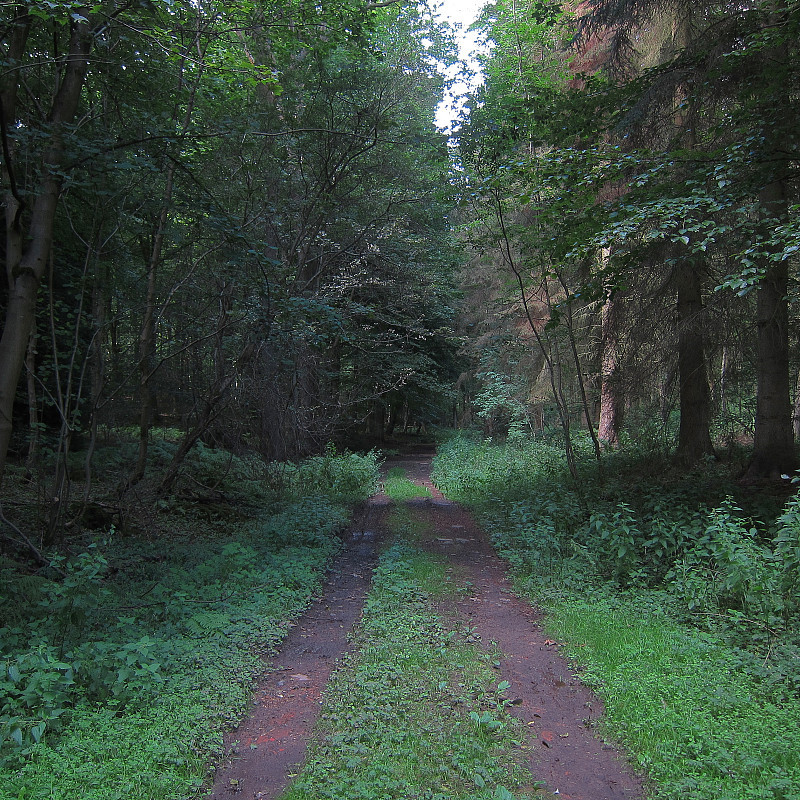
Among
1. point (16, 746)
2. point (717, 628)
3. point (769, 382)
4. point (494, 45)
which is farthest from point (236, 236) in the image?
point (494, 45)

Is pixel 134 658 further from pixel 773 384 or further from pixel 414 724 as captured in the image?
pixel 773 384

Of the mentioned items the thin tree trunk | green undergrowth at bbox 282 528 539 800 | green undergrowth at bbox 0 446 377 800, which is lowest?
green undergrowth at bbox 282 528 539 800

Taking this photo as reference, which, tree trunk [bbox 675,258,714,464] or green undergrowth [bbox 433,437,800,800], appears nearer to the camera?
green undergrowth [bbox 433,437,800,800]

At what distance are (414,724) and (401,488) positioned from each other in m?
10.6

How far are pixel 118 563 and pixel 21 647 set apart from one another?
2.35 m

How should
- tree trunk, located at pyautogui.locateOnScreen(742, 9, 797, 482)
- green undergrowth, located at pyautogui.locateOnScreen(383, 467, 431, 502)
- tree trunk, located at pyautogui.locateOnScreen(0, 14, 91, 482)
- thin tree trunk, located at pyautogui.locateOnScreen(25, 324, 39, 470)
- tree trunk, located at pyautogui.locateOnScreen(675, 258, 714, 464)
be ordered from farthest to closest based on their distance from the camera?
green undergrowth, located at pyautogui.locateOnScreen(383, 467, 431, 502) → tree trunk, located at pyautogui.locateOnScreen(675, 258, 714, 464) → tree trunk, located at pyautogui.locateOnScreen(742, 9, 797, 482) → thin tree trunk, located at pyautogui.locateOnScreen(25, 324, 39, 470) → tree trunk, located at pyautogui.locateOnScreen(0, 14, 91, 482)

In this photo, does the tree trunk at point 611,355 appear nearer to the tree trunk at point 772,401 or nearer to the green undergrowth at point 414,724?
the tree trunk at point 772,401

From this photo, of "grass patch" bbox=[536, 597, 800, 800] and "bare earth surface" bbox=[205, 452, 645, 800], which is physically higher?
"grass patch" bbox=[536, 597, 800, 800]

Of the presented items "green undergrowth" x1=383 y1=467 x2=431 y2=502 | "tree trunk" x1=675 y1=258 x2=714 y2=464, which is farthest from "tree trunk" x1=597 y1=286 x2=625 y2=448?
"green undergrowth" x1=383 y1=467 x2=431 y2=502

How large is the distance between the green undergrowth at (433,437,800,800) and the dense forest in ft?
0.18

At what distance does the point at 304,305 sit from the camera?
282 inches

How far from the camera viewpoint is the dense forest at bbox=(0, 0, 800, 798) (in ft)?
15.4

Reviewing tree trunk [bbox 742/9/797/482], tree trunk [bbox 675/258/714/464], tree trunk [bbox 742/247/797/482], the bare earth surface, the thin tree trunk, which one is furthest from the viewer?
tree trunk [bbox 675/258/714/464]

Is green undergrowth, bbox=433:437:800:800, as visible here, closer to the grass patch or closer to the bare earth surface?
the grass patch
